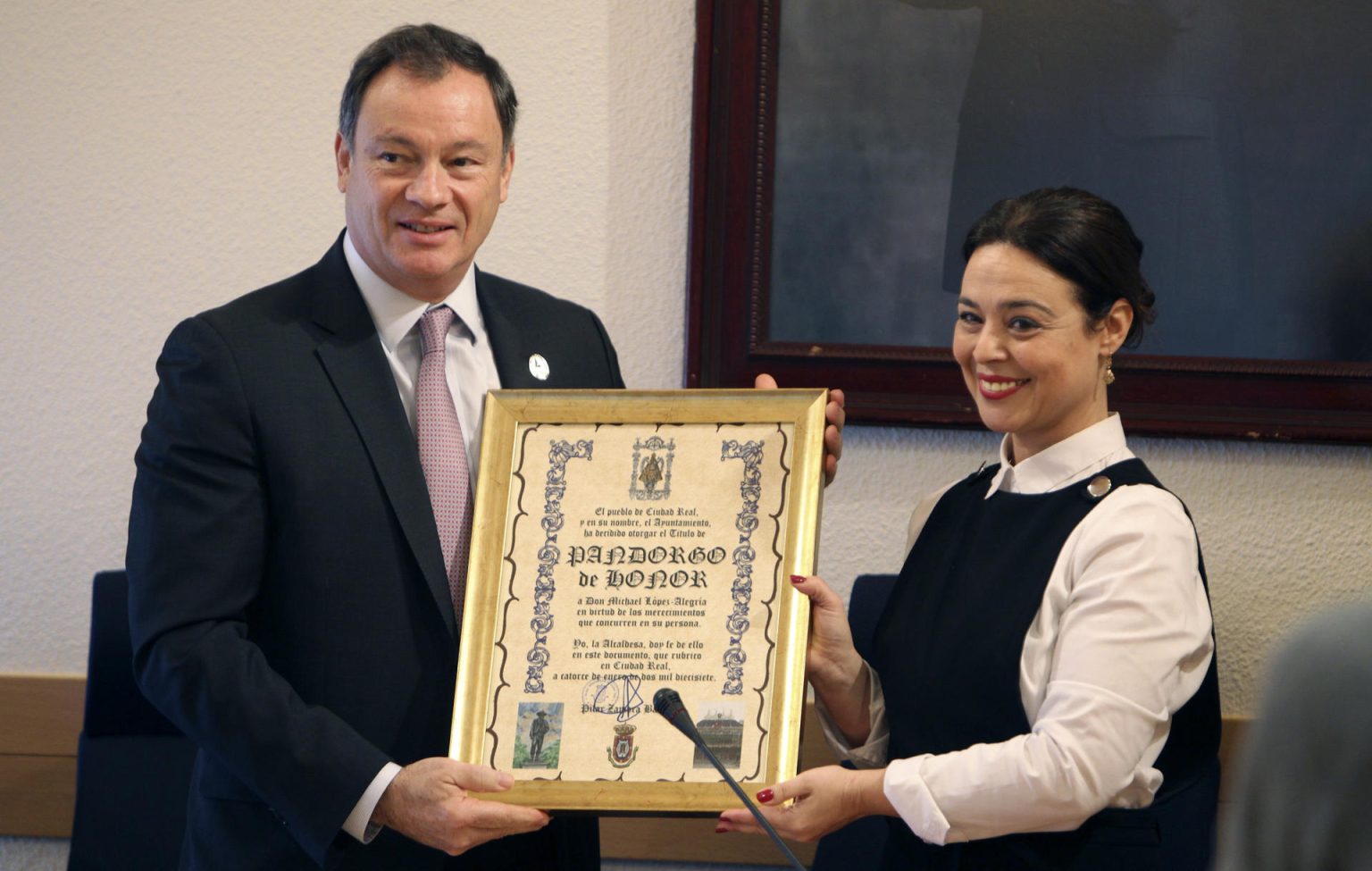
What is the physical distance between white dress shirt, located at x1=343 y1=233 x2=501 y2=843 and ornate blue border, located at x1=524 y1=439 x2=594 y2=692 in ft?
0.33

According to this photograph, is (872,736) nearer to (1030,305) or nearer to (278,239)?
(1030,305)

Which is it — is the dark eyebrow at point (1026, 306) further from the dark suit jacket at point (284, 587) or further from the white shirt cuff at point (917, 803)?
the dark suit jacket at point (284, 587)

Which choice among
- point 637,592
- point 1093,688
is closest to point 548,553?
point 637,592

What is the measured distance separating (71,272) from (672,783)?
68.7 inches

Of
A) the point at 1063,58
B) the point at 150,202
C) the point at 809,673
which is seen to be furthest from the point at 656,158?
the point at 809,673

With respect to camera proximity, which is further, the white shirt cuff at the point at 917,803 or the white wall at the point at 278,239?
the white wall at the point at 278,239

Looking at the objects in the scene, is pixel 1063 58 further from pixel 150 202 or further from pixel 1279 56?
pixel 150 202

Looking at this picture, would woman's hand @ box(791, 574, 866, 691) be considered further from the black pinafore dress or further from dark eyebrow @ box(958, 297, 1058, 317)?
dark eyebrow @ box(958, 297, 1058, 317)

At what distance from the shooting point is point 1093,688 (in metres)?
1.64

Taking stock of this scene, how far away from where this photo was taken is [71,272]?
2.79 m

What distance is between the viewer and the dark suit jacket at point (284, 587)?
1.72 m

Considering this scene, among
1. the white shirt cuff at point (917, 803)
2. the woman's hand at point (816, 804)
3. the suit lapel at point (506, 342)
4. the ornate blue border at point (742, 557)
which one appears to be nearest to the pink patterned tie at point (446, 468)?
the suit lapel at point (506, 342)

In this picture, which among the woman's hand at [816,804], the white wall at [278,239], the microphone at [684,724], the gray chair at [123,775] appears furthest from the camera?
the white wall at [278,239]
